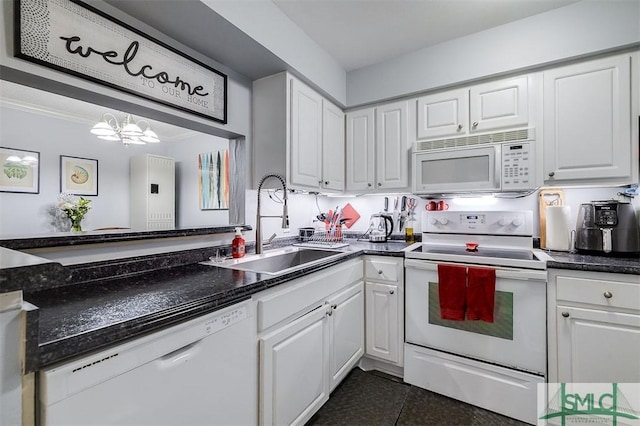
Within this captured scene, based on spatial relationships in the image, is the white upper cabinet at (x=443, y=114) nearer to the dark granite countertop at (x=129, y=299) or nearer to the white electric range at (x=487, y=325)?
the white electric range at (x=487, y=325)

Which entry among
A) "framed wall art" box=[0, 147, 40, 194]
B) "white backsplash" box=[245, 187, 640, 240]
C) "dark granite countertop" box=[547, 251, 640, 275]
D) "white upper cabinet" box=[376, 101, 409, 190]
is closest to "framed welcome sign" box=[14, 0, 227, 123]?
"white backsplash" box=[245, 187, 640, 240]

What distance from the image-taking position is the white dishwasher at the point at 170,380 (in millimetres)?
650

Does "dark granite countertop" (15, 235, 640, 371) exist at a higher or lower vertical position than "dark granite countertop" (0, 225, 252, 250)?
lower

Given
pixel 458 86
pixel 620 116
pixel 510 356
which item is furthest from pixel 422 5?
pixel 510 356

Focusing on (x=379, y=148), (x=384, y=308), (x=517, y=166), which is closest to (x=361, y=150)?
(x=379, y=148)

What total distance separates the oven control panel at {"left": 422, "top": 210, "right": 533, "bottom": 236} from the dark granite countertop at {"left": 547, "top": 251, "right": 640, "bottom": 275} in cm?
29

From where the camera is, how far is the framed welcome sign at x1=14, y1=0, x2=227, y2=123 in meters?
1.06

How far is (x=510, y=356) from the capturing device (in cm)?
163

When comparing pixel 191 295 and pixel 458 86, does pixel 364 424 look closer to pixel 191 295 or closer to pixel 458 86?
pixel 191 295

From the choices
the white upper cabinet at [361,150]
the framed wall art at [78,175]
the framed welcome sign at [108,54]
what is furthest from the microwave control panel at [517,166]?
the framed wall art at [78,175]

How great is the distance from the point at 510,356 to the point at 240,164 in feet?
6.90

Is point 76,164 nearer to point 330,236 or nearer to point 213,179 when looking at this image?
point 213,179

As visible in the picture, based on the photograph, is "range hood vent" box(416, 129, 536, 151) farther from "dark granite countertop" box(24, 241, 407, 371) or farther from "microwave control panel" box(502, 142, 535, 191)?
"dark granite countertop" box(24, 241, 407, 371)

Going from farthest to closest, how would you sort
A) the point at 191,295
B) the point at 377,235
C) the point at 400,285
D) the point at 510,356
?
1. the point at 377,235
2. the point at 400,285
3. the point at 510,356
4. the point at 191,295
